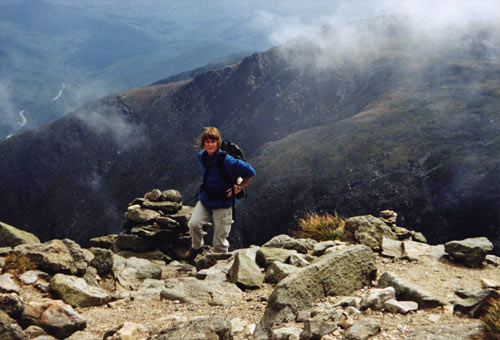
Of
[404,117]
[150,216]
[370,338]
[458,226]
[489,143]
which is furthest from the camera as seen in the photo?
[404,117]

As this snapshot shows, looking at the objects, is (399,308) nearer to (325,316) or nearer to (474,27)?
(325,316)

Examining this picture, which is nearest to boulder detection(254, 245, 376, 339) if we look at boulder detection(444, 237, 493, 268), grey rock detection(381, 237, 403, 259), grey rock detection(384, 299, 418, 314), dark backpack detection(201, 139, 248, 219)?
grey rock detection(384, 299, 418, 314)

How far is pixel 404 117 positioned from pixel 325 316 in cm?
7234

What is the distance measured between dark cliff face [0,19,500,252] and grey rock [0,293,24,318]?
47.7m

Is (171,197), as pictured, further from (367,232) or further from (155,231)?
(367,232)

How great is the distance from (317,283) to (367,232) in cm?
489

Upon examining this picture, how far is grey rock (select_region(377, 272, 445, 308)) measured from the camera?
221 inches

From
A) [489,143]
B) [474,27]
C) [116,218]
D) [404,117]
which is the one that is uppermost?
[474,27]

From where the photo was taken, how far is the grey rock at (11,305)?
5.79 m

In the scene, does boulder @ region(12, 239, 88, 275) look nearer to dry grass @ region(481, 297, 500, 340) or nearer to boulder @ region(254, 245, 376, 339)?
boulder @ region(254, 245, 376, 339)

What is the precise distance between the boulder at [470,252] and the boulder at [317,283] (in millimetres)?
3156

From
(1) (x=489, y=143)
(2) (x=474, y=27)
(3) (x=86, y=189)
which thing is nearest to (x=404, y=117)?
(1) (x=489, y=143)

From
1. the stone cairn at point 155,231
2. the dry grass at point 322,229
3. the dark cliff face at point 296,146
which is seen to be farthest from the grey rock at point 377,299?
the dark cliff face at point 296,146

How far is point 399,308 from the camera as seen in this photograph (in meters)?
5.36
